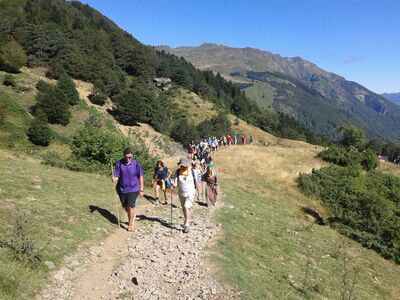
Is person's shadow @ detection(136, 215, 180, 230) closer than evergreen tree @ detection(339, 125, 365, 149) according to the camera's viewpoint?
Yes

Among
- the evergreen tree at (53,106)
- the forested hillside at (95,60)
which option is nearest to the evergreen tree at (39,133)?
the evergreen tree at (53,106)

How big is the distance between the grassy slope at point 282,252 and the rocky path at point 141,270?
27.4 inches

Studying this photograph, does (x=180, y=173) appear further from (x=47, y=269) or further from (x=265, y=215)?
(x=265, y=215)

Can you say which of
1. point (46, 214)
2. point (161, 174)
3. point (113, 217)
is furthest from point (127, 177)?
point (161, 174)

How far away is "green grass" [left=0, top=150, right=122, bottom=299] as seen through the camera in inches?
319

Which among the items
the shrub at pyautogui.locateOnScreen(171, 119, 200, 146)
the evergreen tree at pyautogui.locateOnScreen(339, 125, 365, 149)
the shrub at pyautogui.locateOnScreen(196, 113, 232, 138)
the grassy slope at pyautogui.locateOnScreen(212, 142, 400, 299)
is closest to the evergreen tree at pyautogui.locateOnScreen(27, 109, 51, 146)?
the grassy slope at pyautogui.locateOnScreen(212, 142, 400, 299)

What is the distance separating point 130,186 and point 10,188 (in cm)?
436

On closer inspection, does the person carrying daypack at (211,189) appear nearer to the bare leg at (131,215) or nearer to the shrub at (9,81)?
the bare leg at (131,215)

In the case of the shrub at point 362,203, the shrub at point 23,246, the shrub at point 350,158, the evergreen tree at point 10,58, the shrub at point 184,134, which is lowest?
the shrub at point 184,134

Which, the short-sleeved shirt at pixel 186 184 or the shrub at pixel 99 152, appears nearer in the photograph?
the short-sleeved shirt at pixel 186 184

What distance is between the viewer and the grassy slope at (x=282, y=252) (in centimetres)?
1142

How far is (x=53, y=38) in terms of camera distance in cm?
6819

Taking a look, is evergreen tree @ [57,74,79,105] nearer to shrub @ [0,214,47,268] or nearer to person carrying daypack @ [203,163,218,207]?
person carrying daypack @ [203,163,218,207]

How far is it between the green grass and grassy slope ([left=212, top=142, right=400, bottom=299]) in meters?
4.12
